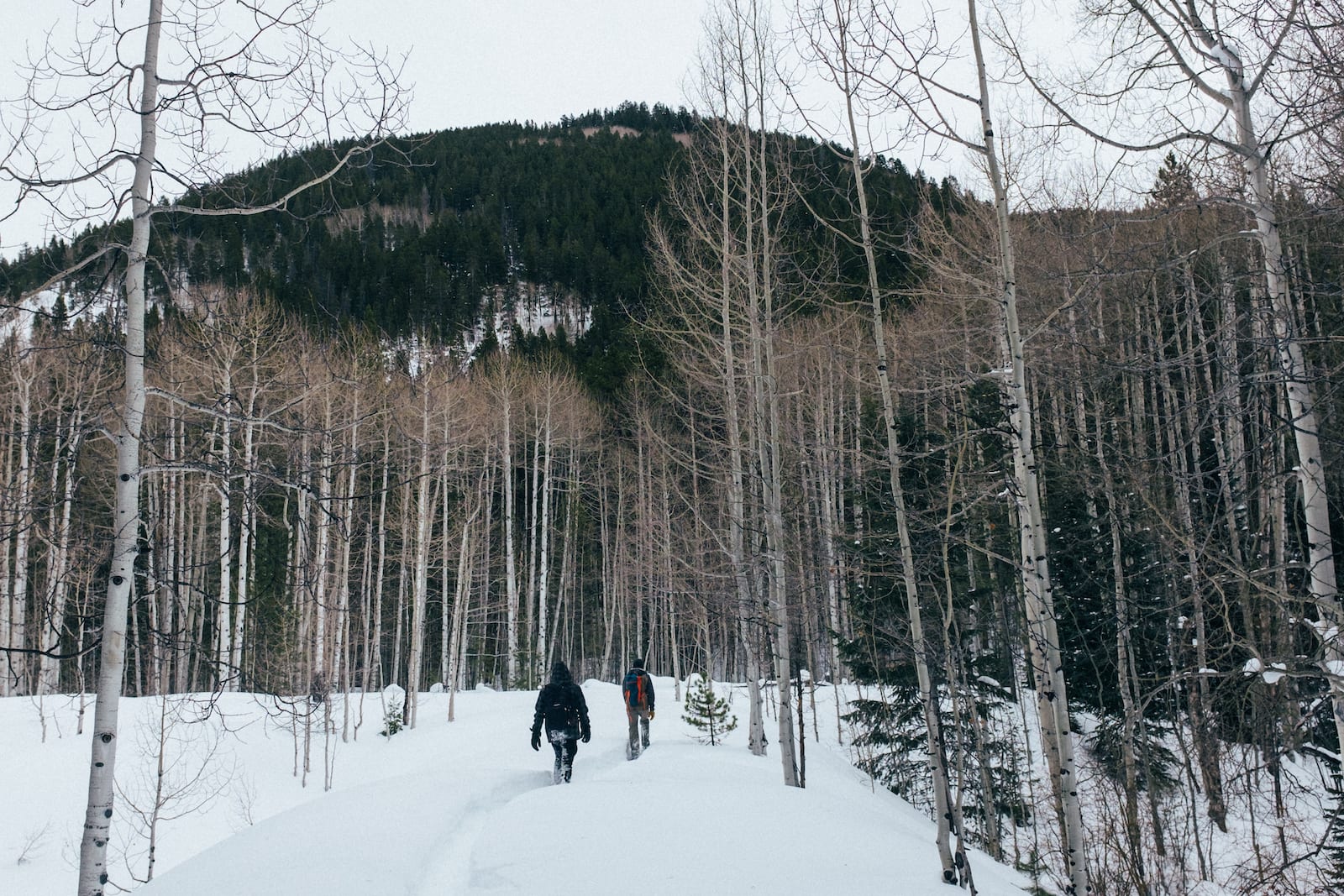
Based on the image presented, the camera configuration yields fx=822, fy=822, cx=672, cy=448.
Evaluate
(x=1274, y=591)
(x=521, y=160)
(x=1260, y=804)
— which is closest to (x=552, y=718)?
(x=1274, y=591)

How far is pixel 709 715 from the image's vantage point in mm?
15070

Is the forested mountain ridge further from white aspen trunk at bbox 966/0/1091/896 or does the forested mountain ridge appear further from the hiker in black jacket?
Result: white aspen trunk at bbox 966/0/1091/896

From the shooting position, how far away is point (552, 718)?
10.8m

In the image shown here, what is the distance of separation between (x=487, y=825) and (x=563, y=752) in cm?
315

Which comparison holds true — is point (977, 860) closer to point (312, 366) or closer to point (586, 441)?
point (312, 366)

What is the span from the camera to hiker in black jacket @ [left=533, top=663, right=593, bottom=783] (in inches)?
426

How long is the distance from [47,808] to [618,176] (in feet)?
194

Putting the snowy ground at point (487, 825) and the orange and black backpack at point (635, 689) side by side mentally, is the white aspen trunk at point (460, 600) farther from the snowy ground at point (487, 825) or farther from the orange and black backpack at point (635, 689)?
the orange and black backpack at point (635, 689)

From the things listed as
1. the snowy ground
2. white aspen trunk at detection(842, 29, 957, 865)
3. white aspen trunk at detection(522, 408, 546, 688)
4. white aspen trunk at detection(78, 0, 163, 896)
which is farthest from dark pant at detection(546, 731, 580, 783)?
white aspen trunk at detection(522, 408, 546, 688)

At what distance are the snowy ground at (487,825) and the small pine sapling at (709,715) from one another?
1.66 ft

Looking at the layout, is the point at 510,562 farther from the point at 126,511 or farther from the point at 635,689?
the point at 126,511

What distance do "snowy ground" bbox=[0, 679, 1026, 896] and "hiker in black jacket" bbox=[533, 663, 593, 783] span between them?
43cm

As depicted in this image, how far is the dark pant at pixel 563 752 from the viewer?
10.8m

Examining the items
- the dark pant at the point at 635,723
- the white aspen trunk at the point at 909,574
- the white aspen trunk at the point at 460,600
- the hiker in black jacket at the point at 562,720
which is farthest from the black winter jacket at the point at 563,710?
the white aspen trunk at the point at 460,600
